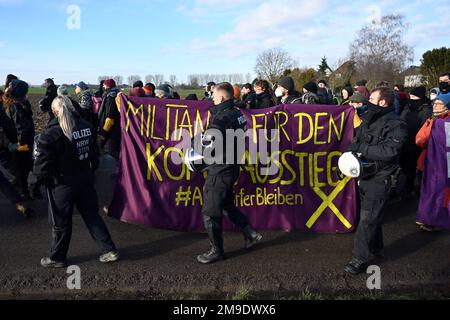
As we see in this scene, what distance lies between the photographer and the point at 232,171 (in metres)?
4.45

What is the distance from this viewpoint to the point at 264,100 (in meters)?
7.02

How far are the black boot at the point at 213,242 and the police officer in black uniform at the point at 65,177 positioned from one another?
989 millimetres

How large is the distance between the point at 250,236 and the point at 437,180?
8.87 feet

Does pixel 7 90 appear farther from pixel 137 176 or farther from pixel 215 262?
pixel 215 262

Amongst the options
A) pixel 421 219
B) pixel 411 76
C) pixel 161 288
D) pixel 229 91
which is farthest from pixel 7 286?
pixel 411 76

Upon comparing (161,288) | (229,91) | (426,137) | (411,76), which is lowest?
(161,288)

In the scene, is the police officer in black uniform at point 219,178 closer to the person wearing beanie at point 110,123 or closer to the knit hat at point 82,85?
the person wearing beanie at point 110,123

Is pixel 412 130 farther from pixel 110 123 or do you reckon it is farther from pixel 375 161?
pixel 110 123

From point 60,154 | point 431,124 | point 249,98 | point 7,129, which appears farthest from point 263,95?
point 7,129

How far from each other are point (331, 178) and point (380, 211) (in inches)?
50.6

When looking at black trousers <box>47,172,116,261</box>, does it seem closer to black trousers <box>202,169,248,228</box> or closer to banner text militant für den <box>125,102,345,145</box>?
black trousers <box>202,169,248,228</box>

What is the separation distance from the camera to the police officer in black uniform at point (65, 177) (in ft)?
13.4

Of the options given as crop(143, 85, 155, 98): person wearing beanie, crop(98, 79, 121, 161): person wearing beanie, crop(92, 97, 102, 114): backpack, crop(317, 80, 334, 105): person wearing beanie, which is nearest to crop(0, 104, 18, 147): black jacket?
crop(98, 79, 121, 161): person wearing beanie

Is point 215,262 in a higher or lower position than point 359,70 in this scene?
lower
